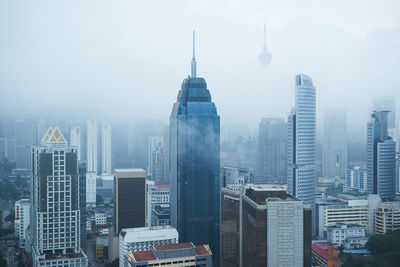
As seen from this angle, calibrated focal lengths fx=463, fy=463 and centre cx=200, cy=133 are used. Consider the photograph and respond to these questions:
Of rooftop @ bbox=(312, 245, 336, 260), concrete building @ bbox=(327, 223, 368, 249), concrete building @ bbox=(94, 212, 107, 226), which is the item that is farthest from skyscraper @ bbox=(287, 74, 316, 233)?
concrete building @ bbox=(94, 212, 107, 226)

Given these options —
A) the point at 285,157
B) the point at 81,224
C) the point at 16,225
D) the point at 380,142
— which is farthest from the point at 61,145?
the point at 380,142

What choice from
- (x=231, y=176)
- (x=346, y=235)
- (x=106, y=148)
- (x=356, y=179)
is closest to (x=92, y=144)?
(x=106, y=148)

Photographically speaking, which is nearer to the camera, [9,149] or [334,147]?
[9,149]

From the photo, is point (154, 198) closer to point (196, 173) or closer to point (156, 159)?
point (156, 159)

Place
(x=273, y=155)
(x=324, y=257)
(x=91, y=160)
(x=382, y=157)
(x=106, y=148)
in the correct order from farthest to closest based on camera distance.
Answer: (x=382, y=157) < (x=91, y=160) < (x=273, y=155) < (x=106, y=148) < (x=324, y=257)

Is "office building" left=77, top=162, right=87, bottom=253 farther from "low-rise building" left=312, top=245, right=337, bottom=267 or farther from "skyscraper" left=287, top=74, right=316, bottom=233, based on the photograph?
"skyscraper" left=287, top=74, right=316, bottom=233

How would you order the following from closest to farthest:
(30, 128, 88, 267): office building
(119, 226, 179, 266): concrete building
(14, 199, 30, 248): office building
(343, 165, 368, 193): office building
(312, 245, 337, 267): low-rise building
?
(119, 226, 179, 266): concrete building, (30, 128, 88, 267): office building, (312, 245, 337, 267): low-rise building, (14, 199, 30, 248): office building, (343, 165, 368, 193): office building

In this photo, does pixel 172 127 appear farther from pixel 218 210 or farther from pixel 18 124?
pixel 18 124
